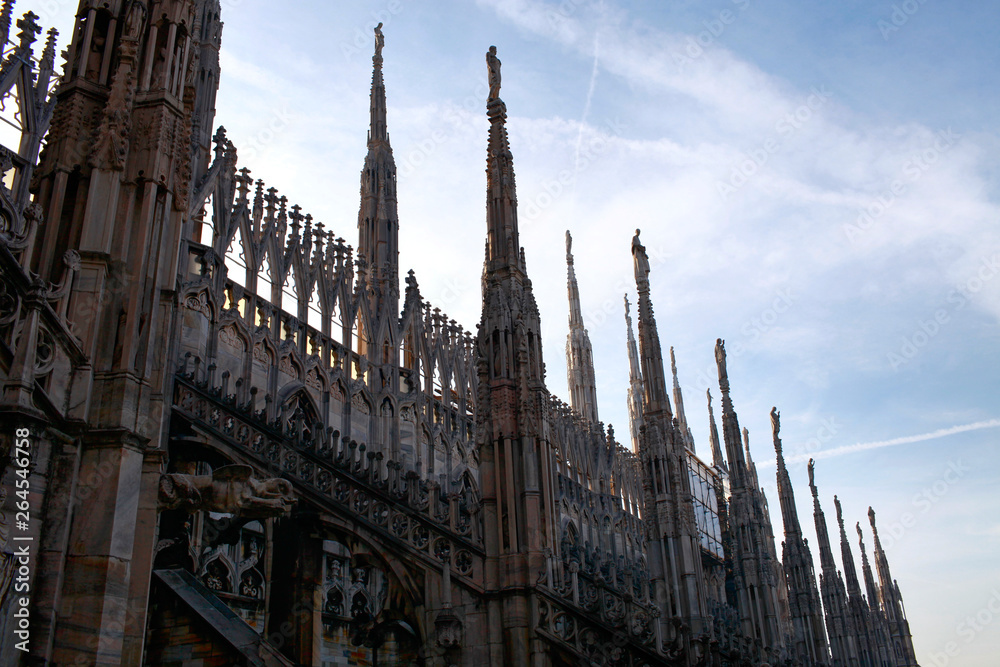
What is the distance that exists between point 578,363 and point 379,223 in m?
25.0

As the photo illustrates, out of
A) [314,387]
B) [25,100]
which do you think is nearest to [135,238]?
[25,100]

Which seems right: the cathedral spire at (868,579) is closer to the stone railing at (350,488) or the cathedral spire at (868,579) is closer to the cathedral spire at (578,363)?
the cathedral spire at (578,363)

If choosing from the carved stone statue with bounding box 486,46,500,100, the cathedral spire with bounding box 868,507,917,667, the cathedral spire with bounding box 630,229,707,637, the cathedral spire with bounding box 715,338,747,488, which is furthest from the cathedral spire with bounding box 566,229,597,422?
the carved stone statue with bounding box 486,46,500,100

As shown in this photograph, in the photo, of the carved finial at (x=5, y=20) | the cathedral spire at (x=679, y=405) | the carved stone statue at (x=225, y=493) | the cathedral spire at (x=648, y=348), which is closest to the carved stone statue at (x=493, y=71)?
the cathedral spire at (x=648, y=348)

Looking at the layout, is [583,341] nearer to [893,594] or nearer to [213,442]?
[893,594]

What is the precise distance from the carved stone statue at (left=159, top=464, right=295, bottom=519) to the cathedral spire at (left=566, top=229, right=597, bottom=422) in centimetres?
4022

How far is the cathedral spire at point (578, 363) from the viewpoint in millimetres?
47875

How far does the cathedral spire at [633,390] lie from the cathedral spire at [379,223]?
27.1 meters

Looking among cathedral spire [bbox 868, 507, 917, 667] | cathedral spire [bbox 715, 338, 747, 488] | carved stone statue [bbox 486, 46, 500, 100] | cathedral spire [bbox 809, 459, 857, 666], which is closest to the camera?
carved stone statue [bbox 486, 46, 500, 100]

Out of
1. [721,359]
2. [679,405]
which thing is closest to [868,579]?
[679,405]

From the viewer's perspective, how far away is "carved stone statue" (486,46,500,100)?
1727 centimetres

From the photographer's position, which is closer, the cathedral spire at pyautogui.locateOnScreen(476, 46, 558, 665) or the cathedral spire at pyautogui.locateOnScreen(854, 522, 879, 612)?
the cathedral spire at pyautogui.locateOnScreen(476, 46, 558, 665)

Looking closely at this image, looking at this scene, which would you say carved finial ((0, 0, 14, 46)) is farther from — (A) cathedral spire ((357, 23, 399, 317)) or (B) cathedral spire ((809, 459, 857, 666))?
(B) cathedral spire ((809, 459, 857, 666))

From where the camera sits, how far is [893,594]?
57.2 m
